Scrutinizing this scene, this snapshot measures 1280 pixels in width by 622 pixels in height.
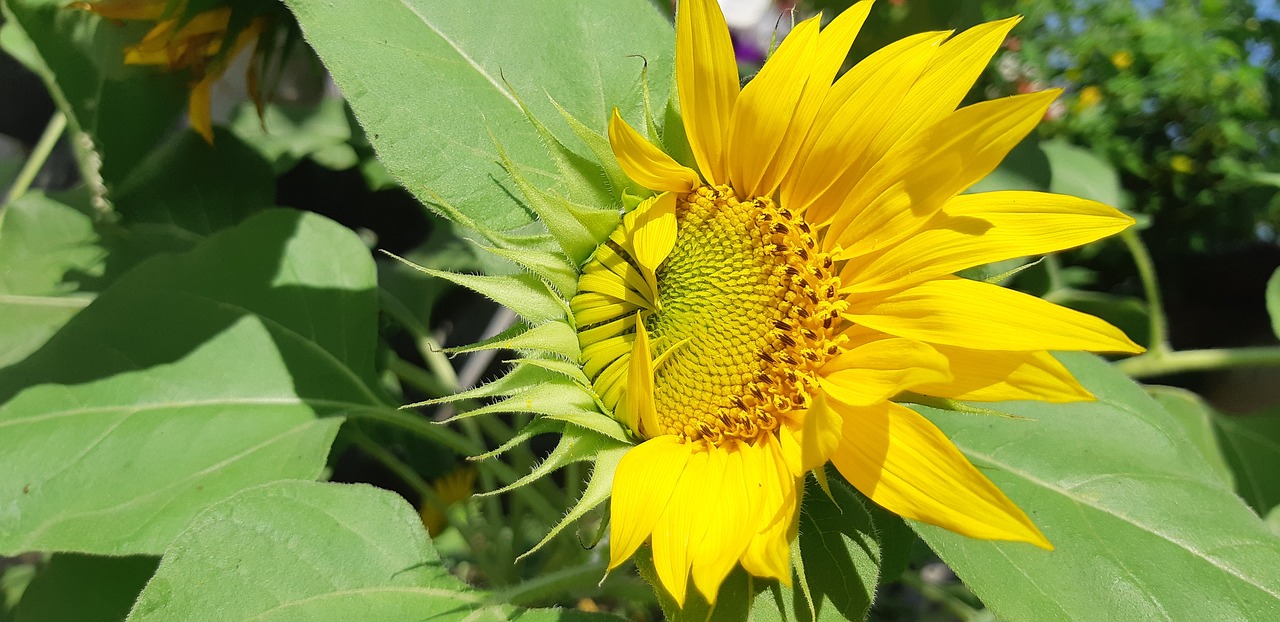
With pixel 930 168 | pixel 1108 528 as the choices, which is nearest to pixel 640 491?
pixel 930 168

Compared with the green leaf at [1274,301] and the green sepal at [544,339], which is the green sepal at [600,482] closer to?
the green sepal at [544,339]

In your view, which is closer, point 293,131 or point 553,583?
point 553,583

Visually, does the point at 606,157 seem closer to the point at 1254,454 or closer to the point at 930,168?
the point at 930,168

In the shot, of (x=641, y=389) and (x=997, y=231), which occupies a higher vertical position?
(x=997, y=231)

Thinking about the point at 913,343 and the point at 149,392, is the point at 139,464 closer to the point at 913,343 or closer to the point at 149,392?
the point at 149,392

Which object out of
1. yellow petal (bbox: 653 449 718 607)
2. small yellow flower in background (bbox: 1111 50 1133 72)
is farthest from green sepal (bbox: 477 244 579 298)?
small yellow flower in background (bbox: 1111 50 1133 72)

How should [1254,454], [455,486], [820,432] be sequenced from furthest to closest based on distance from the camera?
[455,486]
[1254,454]
[820,432]
